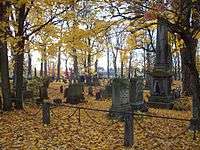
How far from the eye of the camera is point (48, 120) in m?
13.9

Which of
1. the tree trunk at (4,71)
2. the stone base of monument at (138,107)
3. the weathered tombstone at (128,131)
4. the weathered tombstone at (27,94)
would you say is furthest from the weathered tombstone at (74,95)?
the weathered tombstone at (128,131)

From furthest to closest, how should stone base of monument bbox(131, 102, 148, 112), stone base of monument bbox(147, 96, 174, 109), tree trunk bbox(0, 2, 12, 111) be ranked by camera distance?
stone base of monument bbox(147, 96, 174, 109) < stone base of monument bbox(131, 102, 148, 112) < tree trunk bbox(0, 2, 12, 111)

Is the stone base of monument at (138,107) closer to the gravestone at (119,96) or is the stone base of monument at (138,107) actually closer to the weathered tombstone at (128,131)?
the gravestone at (119,96)

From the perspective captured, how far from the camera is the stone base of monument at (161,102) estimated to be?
20766 millimetres

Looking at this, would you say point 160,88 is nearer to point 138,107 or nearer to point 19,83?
point 138,107

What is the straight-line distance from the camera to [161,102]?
69.4 ft

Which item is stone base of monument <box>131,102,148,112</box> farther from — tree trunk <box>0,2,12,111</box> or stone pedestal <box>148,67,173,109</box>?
tree trunk <box>0,2,12,111</box>

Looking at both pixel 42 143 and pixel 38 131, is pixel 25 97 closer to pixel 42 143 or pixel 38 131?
pixel 38 131

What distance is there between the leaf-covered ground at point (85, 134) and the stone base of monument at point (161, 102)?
5788 mm

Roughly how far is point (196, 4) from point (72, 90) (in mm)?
12329

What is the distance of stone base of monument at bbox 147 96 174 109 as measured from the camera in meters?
20.8

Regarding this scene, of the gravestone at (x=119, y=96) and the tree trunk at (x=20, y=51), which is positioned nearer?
the gravestone at (x=119, y=96)

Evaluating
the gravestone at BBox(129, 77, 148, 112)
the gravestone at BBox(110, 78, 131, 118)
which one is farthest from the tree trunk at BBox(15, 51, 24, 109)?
the gravestone at BBox(129, 77, 148, 112)

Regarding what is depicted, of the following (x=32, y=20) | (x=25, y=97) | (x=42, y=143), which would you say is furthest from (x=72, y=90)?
(x=42, y=143)
